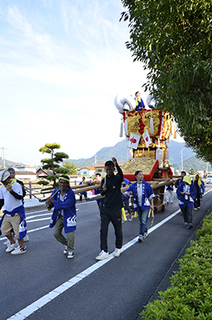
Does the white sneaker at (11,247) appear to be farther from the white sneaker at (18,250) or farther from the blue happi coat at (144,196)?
the blue happi coat at (144,196)

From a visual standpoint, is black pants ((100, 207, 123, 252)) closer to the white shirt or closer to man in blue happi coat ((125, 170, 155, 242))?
man in blue happi coat ((125, 170, 155, 242))

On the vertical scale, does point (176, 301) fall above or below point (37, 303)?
above

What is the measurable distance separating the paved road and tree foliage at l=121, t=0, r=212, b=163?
2734mm

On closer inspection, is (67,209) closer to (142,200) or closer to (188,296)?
(142,200)

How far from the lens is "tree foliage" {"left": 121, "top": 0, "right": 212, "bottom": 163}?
3775 mm

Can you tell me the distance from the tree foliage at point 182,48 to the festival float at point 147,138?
4.69 meters

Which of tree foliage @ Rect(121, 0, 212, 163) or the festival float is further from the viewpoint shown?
the festival float

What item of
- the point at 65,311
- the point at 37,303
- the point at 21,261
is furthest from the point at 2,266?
the point at 65,311

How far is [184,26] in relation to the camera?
167 inches

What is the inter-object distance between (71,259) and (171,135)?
24.4 feet

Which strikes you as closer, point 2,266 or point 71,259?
point 2,266

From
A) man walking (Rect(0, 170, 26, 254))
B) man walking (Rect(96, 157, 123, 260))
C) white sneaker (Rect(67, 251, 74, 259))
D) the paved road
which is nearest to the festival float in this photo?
the paved road

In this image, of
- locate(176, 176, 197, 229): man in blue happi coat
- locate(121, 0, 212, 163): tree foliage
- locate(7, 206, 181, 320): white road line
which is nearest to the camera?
locate(7, 206, 181, 320): white road line

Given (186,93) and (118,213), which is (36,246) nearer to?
(118,213)
